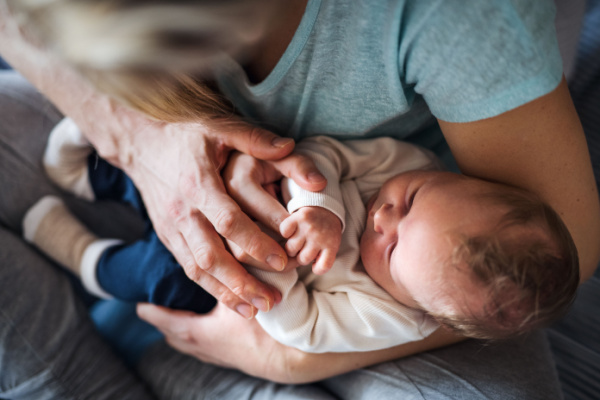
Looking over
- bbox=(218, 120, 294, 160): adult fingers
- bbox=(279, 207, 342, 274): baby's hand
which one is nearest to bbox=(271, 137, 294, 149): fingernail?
bbox=(218, 120, 294, 160): adult fingers

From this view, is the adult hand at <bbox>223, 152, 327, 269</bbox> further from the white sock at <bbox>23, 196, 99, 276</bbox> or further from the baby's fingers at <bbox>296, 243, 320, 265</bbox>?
the white sock at <bbox>23, 196, 99, 276</bbox>

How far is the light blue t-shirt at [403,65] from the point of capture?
62 centimetres

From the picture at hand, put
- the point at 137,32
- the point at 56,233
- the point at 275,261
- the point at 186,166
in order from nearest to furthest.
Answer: the point at 137,32, the point at 275,261, the point at 186,166, the point at 56,233

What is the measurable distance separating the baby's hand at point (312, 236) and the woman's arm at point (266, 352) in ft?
0.84

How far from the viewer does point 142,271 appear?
3.61 ft

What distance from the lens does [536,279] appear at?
77 cm

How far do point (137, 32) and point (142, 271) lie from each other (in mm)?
711

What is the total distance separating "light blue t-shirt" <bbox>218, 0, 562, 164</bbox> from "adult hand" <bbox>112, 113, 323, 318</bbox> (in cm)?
9

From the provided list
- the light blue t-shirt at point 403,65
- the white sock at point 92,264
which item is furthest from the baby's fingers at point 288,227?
the white sock at point 92,264

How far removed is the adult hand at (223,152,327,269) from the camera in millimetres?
873

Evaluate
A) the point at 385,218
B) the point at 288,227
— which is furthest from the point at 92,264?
the point at 385,218

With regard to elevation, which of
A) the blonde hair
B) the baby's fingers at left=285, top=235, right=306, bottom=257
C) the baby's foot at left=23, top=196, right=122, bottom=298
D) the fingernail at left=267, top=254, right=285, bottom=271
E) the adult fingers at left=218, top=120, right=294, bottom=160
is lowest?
the baby's foot at left=23, top=196, right=122, bottom=298

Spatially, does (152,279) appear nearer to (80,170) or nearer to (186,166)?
(186,166)

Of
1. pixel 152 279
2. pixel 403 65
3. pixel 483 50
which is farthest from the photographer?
pixel 152 279
